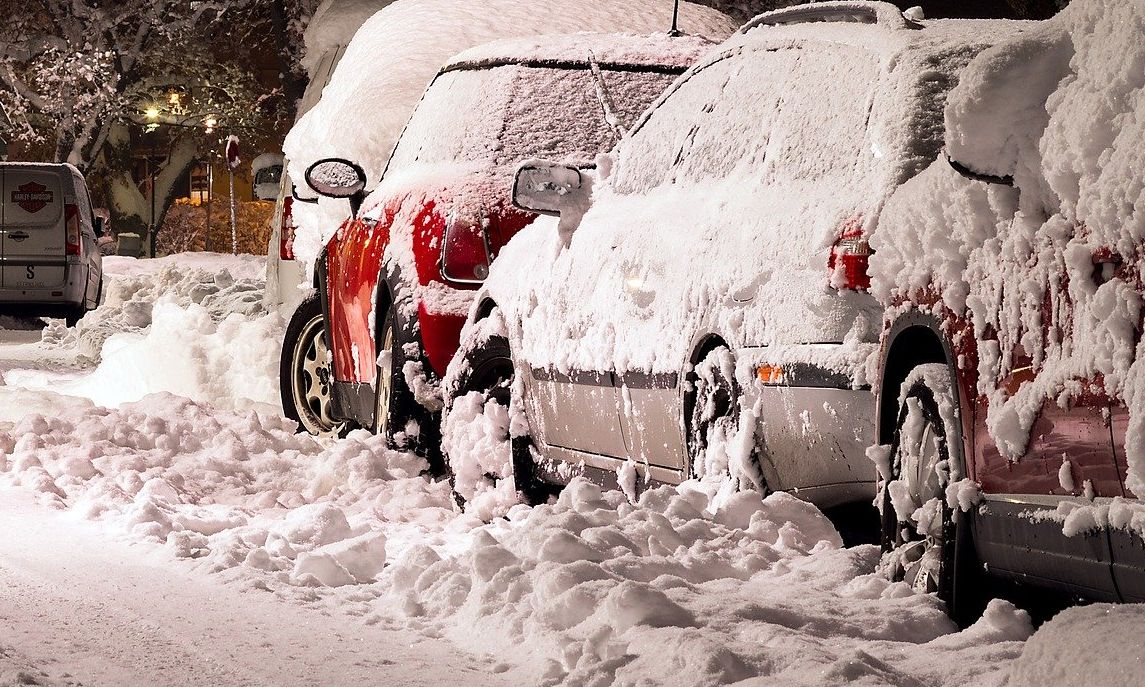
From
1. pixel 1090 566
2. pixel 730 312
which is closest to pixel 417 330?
pixel 730 312

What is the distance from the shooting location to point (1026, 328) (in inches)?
163

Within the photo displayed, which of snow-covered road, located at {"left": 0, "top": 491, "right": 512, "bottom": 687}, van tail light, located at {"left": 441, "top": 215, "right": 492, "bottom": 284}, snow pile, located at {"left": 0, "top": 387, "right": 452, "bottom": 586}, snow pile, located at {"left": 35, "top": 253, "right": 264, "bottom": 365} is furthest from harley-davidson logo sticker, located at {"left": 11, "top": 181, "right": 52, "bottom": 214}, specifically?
snow-covered road, located at {"left": 0, "top": 491, "right": 512, "bottom": 687}

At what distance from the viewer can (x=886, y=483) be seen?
16.5 feet

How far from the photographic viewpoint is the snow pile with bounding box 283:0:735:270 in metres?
15.1

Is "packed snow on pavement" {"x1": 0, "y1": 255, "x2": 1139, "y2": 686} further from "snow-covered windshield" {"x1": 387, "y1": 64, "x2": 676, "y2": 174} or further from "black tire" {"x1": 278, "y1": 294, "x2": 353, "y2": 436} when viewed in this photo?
"black tire" {"x1": 278, "y1": 294, "x2": 353, "y2": 436}

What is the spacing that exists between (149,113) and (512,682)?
1667 inches

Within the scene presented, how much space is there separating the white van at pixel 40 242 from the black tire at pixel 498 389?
13.9 m

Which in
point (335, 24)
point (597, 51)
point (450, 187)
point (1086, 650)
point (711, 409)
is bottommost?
point (1086, 650)

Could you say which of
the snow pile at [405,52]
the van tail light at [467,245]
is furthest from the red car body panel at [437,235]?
the snow pile at [405,52]

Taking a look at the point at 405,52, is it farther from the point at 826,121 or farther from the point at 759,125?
the point at 826,121

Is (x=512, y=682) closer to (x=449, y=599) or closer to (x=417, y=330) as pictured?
(x=449, y=599)

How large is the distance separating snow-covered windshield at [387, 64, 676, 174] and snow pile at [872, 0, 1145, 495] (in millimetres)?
4525

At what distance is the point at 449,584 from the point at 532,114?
4.05 m

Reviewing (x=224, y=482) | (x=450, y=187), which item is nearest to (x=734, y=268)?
(x=450, y=187)
